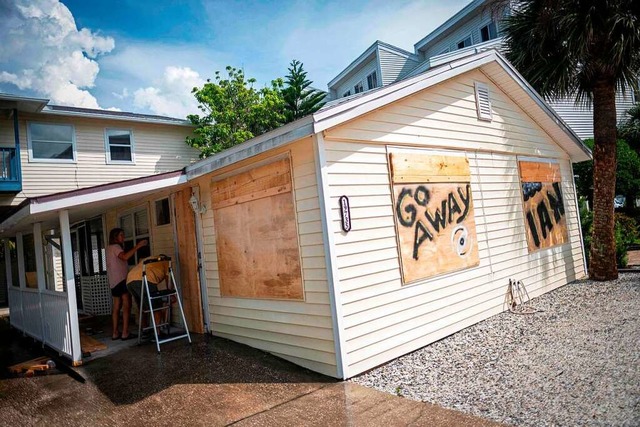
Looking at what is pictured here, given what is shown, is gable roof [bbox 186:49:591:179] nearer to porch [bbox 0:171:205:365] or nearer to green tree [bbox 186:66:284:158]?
porch [bbox 0:171:205:365]

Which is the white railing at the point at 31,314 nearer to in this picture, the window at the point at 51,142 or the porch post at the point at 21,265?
the porch post at the point at 21,265

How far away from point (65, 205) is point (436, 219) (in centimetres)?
524


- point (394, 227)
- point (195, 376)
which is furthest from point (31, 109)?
point (394, 227)

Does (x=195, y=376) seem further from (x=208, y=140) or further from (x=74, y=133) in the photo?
(x=208, y=140)

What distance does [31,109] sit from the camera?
41.3ft

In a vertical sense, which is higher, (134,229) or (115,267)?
(134,229)

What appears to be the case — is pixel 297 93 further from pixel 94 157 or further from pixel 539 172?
pixel 539 172

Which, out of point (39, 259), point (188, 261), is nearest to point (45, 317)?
point (39, 259)

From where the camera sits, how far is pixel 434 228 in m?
5.84

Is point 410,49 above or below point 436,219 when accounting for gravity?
above

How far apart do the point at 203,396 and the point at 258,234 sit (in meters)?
2.16

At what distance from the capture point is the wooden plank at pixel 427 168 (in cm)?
550

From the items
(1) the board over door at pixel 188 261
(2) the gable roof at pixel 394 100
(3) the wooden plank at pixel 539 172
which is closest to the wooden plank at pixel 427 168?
(2) the gable roof at pixel 394 100

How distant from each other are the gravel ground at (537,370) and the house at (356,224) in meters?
0.39
